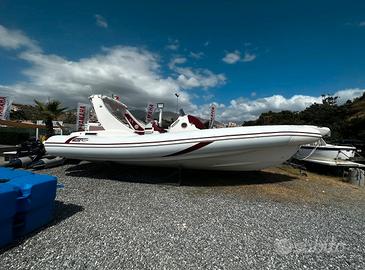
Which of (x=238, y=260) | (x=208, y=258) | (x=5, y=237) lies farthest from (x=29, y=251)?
(x=238, y=260)

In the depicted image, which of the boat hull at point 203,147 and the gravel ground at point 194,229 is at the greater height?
the boat hull at point 203,147

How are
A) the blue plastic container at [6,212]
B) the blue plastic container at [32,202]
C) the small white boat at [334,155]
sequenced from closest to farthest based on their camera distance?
the blue plastic container at [6,212] < the blue plastic container at [32,202] < the small white boat at [334,155]

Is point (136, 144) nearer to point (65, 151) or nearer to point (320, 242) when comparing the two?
point (65, 151)

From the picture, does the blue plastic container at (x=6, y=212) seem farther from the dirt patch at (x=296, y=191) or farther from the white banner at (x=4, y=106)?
the white banner at (x=4, y=106)

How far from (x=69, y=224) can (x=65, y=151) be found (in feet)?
12.3

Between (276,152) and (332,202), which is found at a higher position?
(276,152)

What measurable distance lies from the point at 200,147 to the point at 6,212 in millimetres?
3930

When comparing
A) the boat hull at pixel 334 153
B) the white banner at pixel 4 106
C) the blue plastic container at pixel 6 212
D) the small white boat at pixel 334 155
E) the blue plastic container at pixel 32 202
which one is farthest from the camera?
the white banner at pixel 4 106

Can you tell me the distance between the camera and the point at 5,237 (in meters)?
2.83

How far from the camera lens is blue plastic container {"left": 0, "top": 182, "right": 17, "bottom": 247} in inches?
107

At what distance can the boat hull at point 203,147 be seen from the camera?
5762 millimetres

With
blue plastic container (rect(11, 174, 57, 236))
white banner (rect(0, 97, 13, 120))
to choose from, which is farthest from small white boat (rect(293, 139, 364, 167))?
white banner (rect(0, 97, 13, 120))

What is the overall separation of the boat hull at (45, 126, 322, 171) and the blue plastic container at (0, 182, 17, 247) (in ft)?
11.4

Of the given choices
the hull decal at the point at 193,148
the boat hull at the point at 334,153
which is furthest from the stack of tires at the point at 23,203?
the boat hull at the point at 334,153
